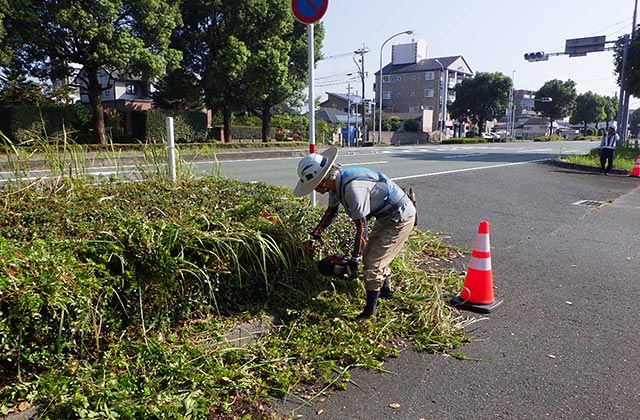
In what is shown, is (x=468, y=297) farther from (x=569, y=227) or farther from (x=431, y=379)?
(x=569, y=227)

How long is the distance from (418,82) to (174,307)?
7577 cm

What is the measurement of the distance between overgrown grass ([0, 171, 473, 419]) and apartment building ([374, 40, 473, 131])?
66.4 m

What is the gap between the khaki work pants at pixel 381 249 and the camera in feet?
11.3

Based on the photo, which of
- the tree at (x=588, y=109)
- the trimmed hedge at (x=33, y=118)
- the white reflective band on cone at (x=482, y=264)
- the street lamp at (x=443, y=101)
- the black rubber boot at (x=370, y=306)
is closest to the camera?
the black rubber boot at (x=370, y=306)

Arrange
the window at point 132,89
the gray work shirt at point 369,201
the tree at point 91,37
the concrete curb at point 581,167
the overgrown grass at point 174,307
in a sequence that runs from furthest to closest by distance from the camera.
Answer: the window at point 132,89 → the tree at point 91,37 → the concrete curb at point 581,167 → the gray work shirt at point 369,201 → the overgrown grass at point 174,307

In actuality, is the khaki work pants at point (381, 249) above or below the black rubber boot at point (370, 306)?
above

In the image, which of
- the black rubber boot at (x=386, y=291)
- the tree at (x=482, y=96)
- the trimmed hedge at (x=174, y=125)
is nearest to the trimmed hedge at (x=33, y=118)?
the trimmed hedge at (x=174, y=125)

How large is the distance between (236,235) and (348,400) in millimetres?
1369

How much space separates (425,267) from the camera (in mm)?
4855

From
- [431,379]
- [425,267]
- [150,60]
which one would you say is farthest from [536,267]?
[150,60]

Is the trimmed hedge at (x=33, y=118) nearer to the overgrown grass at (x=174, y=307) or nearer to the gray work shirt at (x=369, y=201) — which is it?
the overgrown grass at (x=174, y=307)

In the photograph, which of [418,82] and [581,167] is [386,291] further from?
[418,82]

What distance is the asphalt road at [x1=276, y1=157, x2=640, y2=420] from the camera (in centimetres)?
251

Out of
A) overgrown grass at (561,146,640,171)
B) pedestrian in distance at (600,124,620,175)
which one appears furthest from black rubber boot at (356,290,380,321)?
overgrown grass at (561,146,640,171)
